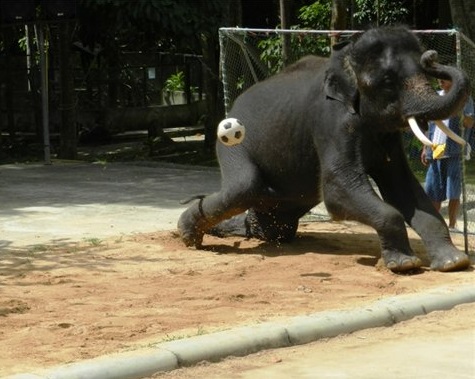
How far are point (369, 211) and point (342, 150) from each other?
0.63 metres

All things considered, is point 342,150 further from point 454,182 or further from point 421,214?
point 454,182

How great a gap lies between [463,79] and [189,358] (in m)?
3.90

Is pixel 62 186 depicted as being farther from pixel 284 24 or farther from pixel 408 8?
pixel 408 8

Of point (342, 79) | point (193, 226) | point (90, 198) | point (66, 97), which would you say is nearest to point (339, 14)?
point (90, 198)

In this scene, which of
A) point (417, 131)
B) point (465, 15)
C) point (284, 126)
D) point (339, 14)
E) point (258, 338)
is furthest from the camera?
point (465, 15)

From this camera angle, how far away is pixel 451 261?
34.7 feet

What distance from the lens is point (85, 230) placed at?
13.3 metres

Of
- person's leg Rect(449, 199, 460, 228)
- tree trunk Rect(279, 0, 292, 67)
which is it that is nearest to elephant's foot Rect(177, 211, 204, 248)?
person's leg Rect(449, 199, 460, 228)

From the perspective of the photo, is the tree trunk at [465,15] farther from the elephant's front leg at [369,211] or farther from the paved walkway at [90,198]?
the elephant's front leg at [369,211]

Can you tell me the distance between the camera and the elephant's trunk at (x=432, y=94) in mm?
10148

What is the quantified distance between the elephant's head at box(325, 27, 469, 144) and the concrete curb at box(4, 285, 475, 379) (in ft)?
5.46

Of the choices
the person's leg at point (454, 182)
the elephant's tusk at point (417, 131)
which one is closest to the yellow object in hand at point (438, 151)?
the person's leg at point (454, 182)

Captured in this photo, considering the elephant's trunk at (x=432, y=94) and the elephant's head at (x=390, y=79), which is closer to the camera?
the elephant's trunk at (x=432, y=94)

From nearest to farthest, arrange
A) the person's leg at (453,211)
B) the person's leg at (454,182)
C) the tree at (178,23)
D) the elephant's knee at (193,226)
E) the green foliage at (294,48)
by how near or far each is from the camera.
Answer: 1. the elephant's knee at (193,226)
2. the person's leg at (454,182)
3. the person's leg at (453,211)
4. the green foliage at (294,48)
5. the tree at (178,23)
